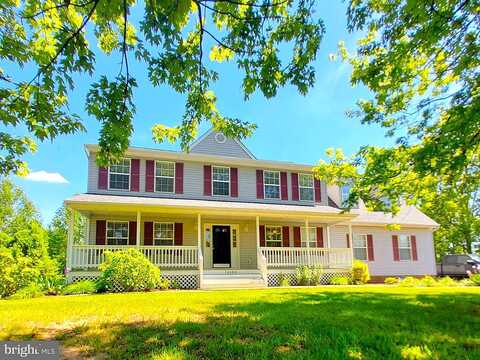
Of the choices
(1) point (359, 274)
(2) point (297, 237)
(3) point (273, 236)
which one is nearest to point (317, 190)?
(2) point (297, 237)

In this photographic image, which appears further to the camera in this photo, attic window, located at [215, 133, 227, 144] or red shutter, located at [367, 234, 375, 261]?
red shutter, located at [367, 234, 375, 261]

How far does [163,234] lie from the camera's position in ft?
50.0

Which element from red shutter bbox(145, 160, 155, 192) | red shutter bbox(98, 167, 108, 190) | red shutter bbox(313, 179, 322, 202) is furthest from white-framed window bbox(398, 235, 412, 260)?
red shutter bbox(98, 167, 108, 190)

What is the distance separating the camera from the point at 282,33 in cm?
472

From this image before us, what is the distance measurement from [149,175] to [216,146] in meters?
3.77

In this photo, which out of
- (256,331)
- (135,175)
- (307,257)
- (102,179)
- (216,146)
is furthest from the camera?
(216,146)

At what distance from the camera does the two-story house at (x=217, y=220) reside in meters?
13.5

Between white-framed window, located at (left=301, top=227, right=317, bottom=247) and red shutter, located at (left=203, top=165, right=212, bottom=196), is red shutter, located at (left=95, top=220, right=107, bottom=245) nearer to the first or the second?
red shutter, located at (left=203, top=165, right=212, bottom=196)

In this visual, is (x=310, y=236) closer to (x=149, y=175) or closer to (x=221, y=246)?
(x=221, y=246)

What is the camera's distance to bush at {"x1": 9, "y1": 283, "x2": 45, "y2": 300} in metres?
9.15

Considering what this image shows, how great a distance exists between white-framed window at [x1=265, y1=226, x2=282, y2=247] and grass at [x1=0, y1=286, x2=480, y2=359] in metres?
10.8

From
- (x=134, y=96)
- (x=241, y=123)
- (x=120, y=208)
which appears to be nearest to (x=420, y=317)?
(x=241, y=123)

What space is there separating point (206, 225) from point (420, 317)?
11.7 m

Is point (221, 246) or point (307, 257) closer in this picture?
point (307, 257)
